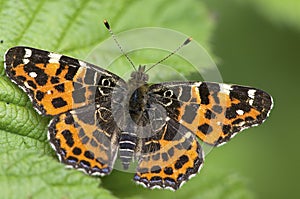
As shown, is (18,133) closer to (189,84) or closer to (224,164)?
(189,84)

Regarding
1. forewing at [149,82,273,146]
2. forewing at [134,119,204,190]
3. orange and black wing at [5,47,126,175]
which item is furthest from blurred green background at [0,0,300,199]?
forewing at [149,82,273,146]

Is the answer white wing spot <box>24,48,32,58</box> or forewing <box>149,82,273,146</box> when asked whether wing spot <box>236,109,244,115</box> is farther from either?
white wing spot <box>24,48,32,58</box>

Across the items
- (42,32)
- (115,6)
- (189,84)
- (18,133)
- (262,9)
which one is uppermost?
(262,9)

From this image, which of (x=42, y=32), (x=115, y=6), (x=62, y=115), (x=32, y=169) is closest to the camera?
(x=32, y=169)

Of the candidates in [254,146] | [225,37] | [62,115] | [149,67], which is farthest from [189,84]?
[225,37]

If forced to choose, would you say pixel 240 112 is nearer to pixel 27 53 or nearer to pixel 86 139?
pixel 86 139

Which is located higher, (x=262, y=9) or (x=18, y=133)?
(x=262, y=9)

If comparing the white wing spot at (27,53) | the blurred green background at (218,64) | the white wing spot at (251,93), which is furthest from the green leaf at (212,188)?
the white wing spot at (27,53)
